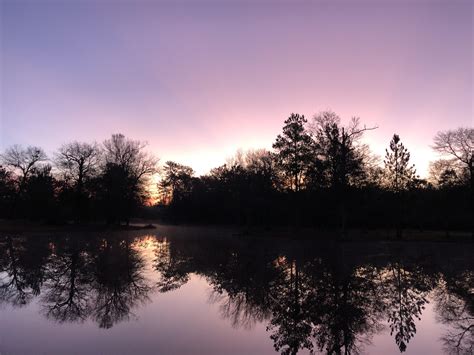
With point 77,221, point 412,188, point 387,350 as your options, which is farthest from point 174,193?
point 387,350

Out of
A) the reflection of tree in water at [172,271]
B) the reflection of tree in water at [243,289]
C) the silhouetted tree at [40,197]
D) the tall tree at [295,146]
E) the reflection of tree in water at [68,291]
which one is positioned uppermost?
the tall tree at [295,146]

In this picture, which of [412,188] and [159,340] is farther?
[412,188]

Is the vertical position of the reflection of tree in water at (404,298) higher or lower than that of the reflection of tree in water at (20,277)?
higher

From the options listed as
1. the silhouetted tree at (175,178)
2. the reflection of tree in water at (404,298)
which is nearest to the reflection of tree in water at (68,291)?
the reflection of tree in water at (404,298)

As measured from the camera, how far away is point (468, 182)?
39.8 meters

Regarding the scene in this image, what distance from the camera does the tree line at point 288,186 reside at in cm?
4100

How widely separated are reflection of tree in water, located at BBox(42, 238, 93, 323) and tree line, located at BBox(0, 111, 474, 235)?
28778mm

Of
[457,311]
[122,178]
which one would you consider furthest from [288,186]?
[457,311]

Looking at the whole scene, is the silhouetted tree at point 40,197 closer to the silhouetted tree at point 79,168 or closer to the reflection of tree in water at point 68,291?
the silhouetted tree at point 79,168

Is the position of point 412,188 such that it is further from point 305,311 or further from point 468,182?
point 305,311

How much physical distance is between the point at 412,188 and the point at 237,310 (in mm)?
37840

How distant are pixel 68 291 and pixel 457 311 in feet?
38.1

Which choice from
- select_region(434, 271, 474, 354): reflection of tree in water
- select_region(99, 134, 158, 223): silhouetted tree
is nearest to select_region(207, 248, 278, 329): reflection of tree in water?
select_region(434, 271, 474, 354): reflection of tree in water

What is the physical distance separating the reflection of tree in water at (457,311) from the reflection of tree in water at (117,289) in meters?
7.37
